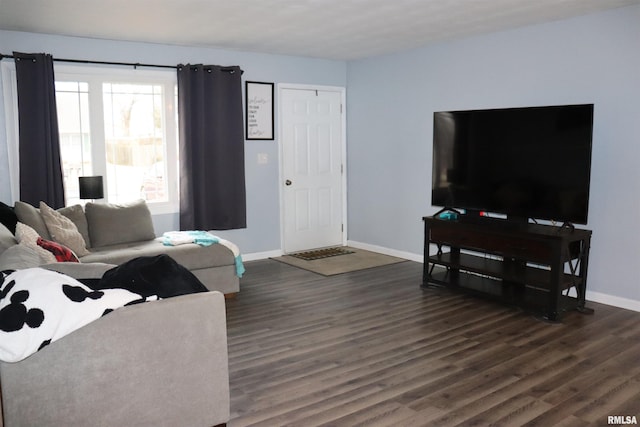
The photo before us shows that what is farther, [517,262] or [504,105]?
[504,105]

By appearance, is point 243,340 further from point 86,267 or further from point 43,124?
point 43,124

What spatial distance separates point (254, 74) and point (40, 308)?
4.69m

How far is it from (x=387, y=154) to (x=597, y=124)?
2.52m

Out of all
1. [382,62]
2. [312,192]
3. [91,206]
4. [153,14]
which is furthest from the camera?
[312,192]

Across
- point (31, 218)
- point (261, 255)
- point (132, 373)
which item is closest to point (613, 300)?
point (261, 255)

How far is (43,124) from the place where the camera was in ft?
16.5

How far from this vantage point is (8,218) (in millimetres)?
4230

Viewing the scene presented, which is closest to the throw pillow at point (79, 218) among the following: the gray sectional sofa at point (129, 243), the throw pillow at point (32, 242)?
the gray sectional sofa at point (129, 243)

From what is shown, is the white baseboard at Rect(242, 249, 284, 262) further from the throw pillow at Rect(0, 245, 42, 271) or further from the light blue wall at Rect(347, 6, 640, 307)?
the throw pillow at Rect(0, 245, 42, 271)

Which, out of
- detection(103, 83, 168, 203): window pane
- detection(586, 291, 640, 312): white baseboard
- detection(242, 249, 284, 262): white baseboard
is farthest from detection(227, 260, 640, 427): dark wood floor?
detection(103, 83, 168, 203): window pane

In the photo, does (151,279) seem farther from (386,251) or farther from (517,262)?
(386,251)

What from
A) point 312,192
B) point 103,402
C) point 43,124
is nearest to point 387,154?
point 312,192

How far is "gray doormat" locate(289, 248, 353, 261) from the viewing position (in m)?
6.54

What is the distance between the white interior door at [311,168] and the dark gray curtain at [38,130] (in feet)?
8.43
